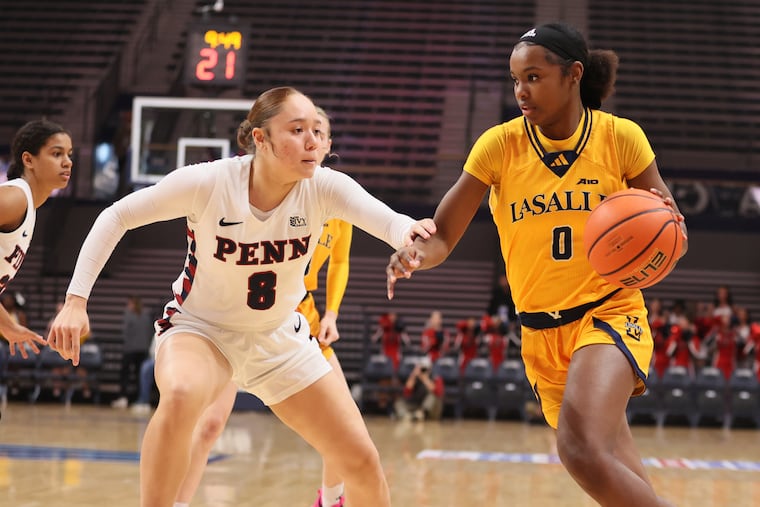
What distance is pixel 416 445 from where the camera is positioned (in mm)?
10484

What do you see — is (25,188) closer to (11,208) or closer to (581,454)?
(11,208)

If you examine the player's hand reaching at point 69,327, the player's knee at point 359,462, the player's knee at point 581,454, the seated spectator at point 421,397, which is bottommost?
the seated spectator at point 421,397

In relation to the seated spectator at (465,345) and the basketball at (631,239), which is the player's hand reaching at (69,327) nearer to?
the basketball at (631,239)

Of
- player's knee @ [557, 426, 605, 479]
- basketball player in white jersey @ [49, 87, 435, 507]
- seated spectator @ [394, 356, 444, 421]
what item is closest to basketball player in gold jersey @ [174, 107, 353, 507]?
basketball player in white jersey @ [49, 87, 435, 507]

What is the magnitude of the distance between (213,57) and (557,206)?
9.64 metres

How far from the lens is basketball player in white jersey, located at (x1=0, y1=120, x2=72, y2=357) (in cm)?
445

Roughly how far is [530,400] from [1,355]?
763cm

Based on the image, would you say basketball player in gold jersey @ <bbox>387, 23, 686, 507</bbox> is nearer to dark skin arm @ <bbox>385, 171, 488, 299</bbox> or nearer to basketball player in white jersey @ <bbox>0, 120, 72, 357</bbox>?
dark skin arm @ <bbox>385, 171, 488, 299</bbox>

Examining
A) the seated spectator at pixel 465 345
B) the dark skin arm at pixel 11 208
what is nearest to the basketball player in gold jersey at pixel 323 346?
the dark skin arm at pixel 11 208

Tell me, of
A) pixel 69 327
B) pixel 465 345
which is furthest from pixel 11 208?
pixel 465 345

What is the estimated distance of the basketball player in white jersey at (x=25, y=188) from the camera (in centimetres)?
445

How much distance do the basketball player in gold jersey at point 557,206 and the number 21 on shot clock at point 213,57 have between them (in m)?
9.27

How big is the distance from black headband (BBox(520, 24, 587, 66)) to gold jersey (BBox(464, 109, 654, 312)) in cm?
25

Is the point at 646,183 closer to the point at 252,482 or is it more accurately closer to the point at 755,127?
the point at 252,482
